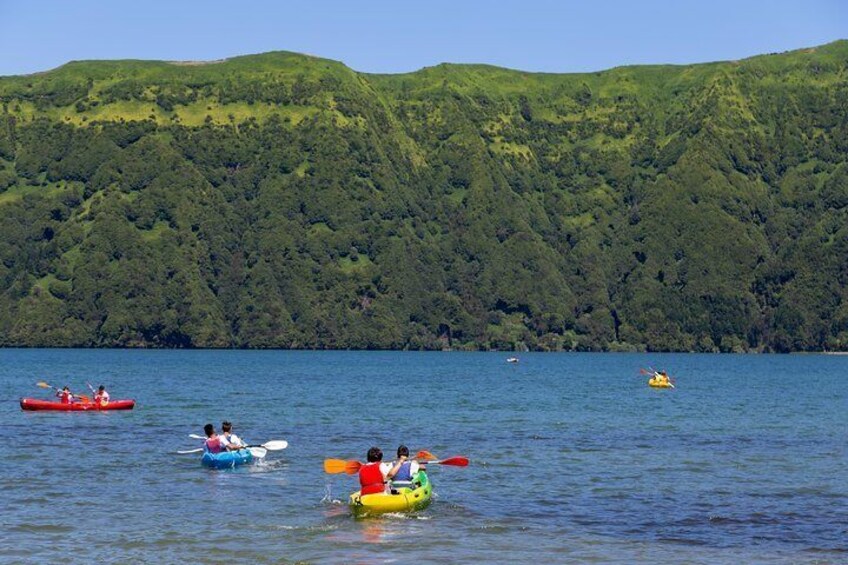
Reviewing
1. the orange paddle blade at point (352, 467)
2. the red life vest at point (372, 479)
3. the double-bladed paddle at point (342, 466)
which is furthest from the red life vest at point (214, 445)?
the red life vest at point (372, 479)

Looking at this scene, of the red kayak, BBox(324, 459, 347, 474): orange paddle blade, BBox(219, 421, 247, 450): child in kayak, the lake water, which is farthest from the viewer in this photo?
the red kayak

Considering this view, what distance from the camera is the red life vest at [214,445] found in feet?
181

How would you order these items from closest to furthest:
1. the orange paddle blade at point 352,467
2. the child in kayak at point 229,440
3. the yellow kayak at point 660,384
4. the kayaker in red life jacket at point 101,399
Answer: the orange paddle blade at point 352,467 → the child in kayak at point 229,440 → the kayaker in red life jacket at point 101,399 → the yellow kayak at point 660,384

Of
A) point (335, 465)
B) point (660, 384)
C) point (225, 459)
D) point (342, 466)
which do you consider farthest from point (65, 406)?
point (660, 384)

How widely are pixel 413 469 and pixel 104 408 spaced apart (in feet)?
160

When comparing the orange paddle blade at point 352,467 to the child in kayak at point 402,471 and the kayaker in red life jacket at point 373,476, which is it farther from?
the kayaker in red life jacket at point 373,476

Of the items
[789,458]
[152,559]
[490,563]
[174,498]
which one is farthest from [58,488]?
[789,458]

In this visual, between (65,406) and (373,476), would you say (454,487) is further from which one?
(65,406)

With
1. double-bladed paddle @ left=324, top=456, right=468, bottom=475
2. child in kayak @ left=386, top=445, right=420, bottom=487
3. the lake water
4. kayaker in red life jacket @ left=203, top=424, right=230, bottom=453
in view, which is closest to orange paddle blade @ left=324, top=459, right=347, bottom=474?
double-bladed paddle @ left=324, top=456, right=468, bottom=475

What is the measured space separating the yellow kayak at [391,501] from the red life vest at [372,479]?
7.4 inches

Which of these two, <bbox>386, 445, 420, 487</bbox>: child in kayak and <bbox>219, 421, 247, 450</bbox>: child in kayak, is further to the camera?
<bbox>219, 421, 247, 450</bbox>: child in kayak

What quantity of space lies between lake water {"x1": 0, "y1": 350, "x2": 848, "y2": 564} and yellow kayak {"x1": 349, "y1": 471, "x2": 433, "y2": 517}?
46cm

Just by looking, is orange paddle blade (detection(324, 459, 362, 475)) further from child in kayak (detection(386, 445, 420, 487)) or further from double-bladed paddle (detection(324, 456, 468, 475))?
child in kayak (detection(386, 445, 420, 487))

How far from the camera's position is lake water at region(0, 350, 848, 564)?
119 feet
